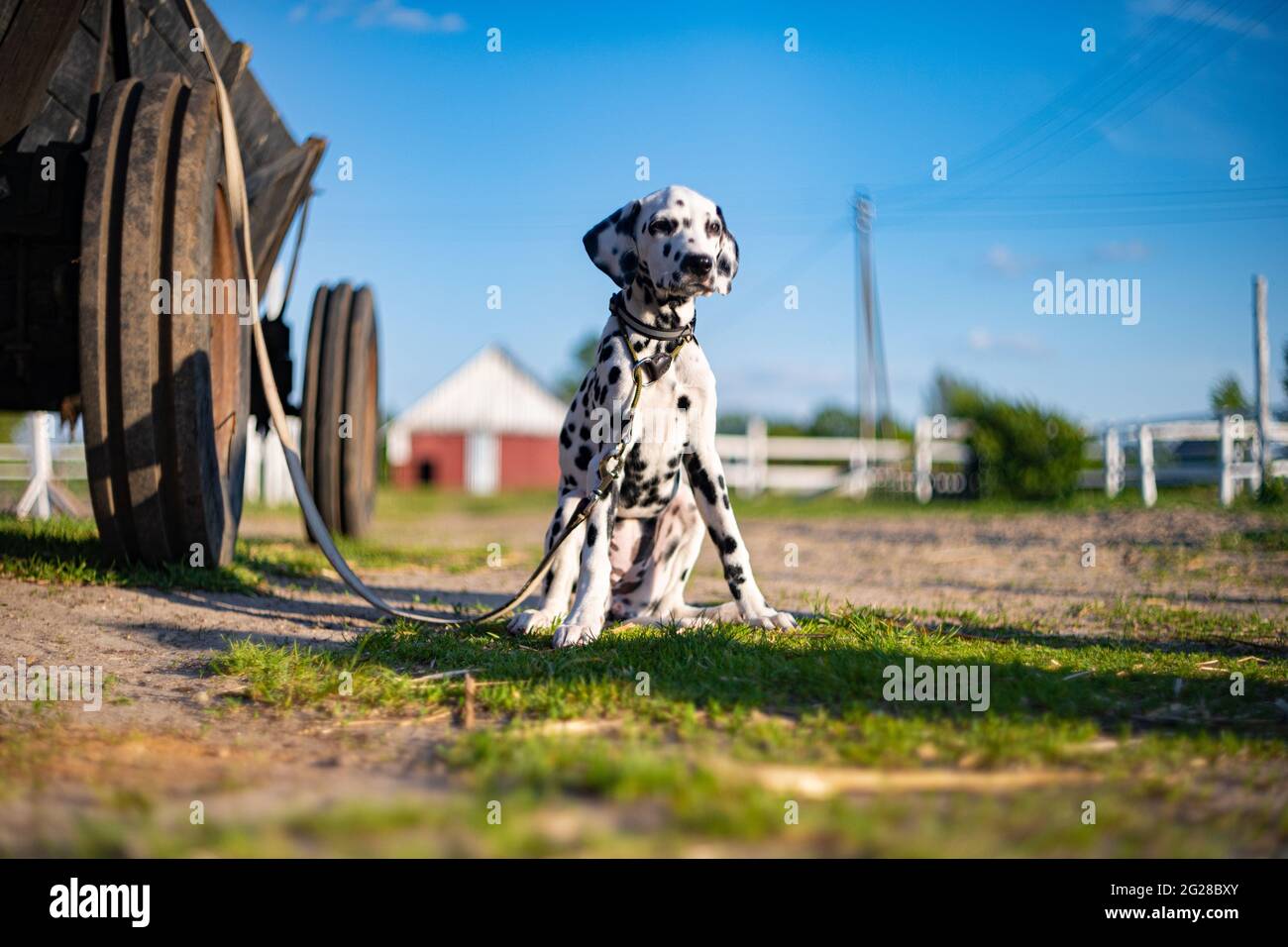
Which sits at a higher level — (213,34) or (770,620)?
(213,34)

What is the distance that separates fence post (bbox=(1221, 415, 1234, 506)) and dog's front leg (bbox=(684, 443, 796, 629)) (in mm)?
13746

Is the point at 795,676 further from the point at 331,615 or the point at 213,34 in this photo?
the point at 213,34

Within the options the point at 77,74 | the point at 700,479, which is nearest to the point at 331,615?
the point at 700,479

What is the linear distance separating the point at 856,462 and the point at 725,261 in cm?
2236

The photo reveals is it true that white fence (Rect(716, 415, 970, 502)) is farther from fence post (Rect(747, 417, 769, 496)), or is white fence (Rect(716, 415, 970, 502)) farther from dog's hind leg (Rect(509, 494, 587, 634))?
dog's hind leg (Rect(509, 494, 587, 634))

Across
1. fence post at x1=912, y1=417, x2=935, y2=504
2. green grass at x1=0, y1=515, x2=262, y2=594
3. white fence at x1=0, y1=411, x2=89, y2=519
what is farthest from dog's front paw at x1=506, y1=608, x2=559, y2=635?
fence post at x1=912, y1=417, x2=935, y2=504

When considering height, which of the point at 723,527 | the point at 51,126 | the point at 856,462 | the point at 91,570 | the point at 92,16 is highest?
the point at 92,16

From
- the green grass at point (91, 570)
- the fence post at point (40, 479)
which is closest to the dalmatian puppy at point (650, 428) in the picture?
the green grass at point (91, 570)

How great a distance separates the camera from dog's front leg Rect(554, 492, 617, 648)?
3953 millimetres

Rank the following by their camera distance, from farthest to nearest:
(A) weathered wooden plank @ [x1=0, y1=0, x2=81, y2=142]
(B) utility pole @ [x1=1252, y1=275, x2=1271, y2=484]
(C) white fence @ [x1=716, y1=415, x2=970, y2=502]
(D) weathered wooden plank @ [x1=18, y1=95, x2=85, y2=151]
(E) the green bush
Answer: (C) white fence @ [x1=716, y1=415, x2=970, y2=502] < (E) the green bush < (B) utility pole @ [x1=1252, y1=275, x2=1271, y2=484] < (D) weathered wooden plank @ [x1=18, y1=95, x2=85, y2=151] < (A) weathered wooden plank @ [x1=0, y1=0, x2=81, y2=142]

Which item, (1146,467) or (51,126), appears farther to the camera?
(1146,467)

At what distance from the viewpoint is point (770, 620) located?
419 centimetres

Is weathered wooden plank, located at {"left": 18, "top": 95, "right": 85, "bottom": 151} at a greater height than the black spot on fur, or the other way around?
weathered wooden plank, located at {"left": 18, "top": 95, "right": 85, "bottom": 151}
